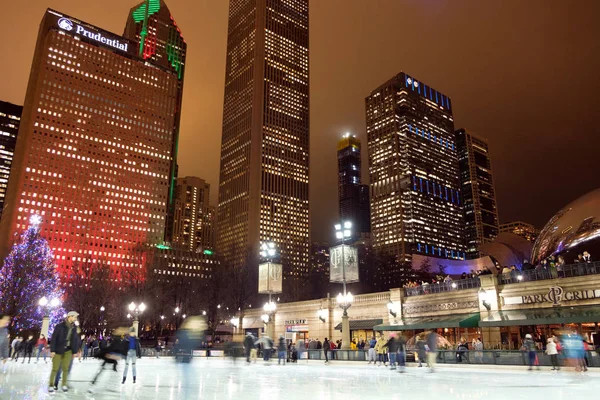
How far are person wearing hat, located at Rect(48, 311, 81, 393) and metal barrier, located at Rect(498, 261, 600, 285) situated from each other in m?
26.0

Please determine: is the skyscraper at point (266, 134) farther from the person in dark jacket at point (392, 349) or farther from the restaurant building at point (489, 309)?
the person in dark jacket at point (392, 349)

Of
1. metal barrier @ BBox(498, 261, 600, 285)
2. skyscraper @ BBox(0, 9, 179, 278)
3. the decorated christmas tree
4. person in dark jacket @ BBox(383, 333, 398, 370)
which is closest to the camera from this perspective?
person in dark jacket @ BBox(383, 333, 398, 370)

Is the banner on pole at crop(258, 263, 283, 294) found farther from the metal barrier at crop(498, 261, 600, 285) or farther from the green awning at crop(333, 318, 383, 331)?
the metal barrier at crop(498, 261, 600, 285)

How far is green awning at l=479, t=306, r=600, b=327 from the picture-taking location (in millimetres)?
24891

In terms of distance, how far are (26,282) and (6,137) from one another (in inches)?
5443

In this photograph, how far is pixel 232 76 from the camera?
180875 millimetres

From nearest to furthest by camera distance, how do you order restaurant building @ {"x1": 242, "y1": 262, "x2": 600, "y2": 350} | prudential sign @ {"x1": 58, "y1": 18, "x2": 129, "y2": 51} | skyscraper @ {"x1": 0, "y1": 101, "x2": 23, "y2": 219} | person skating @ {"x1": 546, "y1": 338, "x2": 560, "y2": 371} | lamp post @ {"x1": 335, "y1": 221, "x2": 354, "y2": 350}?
person skating @ {"x1": 546, "y1": 338, "x2": 560, "y2": 371}
restaurant building @ {"x1": 242, "y1": 262, "x2": 600, "y2": 350}
lamp post @ {"x1": 335, "y1": 221, "x2": 354, "y2": 350}
prudential sign @ {"x1": 58, "y1": 18, "x2": 129, "y2": 51}
skyscraper @ {"x1": 0, "y1": 101, "x2": 23, "y2": 219}

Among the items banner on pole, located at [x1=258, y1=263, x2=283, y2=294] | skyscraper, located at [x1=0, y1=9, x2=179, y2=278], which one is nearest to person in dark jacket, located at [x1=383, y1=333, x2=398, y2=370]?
banner on pole, located at [x1=258, y1=263, x2=283, y2=294]

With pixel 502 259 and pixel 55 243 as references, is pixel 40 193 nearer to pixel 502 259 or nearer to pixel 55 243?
pixel 55 243

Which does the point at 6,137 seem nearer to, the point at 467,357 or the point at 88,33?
the point at 88,33

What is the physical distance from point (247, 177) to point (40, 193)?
2503 inches

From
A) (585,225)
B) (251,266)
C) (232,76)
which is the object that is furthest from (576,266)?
(232,76)

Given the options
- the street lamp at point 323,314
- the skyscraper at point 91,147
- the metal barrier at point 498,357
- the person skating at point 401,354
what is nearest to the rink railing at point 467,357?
the metal barrier at point 498,357

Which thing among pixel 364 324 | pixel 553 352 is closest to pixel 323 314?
pixel 364 324
